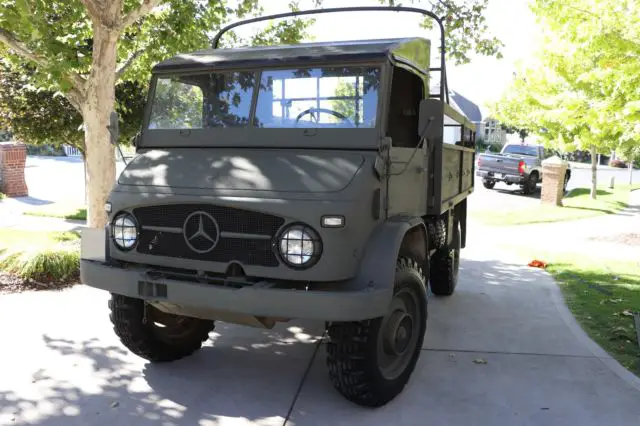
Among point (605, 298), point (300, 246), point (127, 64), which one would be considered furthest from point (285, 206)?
point (127, 64)

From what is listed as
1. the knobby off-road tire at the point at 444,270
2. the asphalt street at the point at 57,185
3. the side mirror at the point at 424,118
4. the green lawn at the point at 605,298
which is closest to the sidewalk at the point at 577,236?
the green lawn at the point at 605,298

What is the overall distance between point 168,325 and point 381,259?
1970mm

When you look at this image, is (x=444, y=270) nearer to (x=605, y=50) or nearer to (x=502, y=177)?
(x=605, y=50)

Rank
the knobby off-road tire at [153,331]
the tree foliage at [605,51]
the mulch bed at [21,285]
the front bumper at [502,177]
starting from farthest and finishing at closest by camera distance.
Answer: the front bumper at [502,177] < the tree foliage at [605,51] < the mulch bed at [21,285] < the knobby off-road tire at [153,331]

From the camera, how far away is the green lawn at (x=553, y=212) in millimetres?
15000

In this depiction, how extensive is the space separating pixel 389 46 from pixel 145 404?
2988 millimetres

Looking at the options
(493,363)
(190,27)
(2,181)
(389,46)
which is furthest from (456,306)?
(2,181)

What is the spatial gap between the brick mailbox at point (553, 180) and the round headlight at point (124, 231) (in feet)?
52.5

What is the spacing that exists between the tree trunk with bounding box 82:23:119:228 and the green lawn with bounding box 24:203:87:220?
582 cm

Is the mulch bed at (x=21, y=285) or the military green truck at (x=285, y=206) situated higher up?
the military green truck at (x=285, y=206)

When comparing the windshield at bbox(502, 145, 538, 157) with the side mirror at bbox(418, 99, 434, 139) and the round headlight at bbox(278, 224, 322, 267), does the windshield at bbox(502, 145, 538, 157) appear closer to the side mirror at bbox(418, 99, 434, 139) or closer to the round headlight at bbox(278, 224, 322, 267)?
the side mirror at bbox(418, 99, 434, 139)

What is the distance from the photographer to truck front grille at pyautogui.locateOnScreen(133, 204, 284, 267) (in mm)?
3585

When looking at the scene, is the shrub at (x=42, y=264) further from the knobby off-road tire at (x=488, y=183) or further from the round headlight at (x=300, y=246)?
the knobby off-road tire at (x=488, y=183)

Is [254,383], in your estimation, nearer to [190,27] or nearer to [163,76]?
[163,76]
